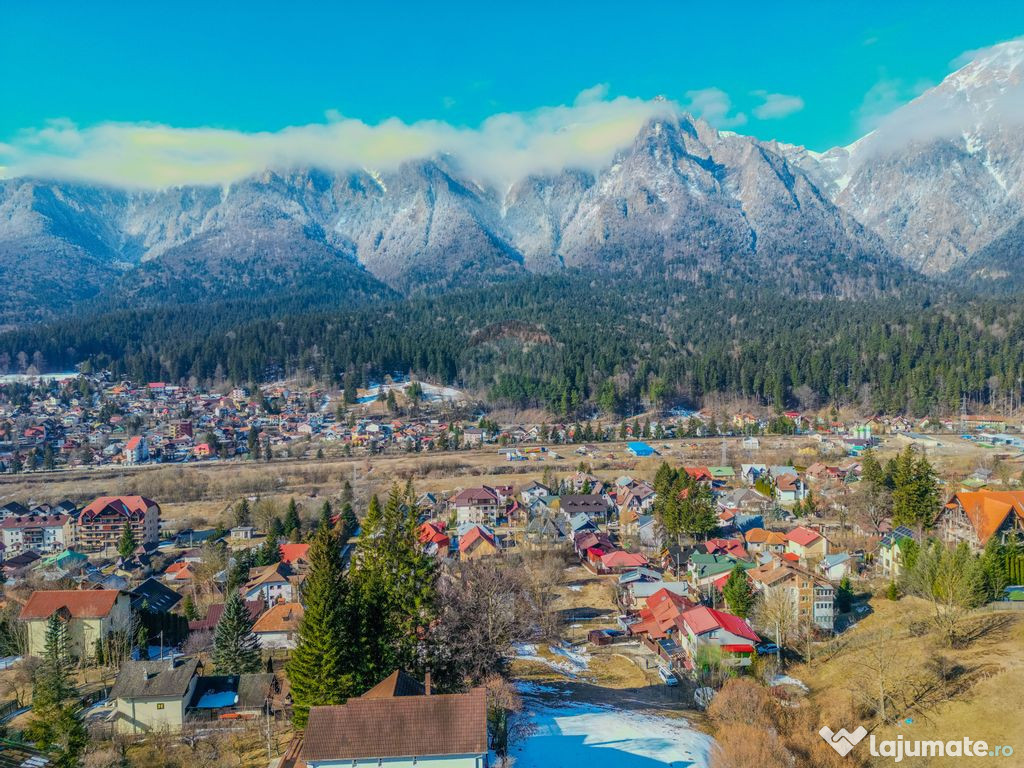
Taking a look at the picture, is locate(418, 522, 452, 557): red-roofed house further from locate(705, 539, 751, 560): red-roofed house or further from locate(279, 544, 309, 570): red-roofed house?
locate(705, 539, 751, 560): red-roofed house

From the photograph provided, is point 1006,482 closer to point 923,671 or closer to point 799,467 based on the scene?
point 799,467

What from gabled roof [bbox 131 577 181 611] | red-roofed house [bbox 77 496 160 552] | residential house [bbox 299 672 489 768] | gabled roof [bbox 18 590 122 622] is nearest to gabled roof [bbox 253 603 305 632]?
gabled roof [bbox 131 577 181 611]

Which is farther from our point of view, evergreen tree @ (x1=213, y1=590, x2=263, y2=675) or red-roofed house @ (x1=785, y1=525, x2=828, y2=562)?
red-roofed house @ (x1=785, y1=525, x2=828, y2=562)

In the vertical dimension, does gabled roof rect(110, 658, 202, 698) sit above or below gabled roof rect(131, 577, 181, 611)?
above

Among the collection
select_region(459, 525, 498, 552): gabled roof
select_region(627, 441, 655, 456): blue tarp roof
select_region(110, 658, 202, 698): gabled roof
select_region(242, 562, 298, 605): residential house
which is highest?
select_region(627, 441, 655, 456): blue tarp roof

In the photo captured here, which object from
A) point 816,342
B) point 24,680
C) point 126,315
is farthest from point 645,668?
point 126,315

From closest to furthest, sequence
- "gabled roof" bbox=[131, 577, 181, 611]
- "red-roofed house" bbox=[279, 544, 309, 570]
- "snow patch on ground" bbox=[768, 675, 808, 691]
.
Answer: "snow patch on ground" bbox=[768, 675, 808, 691], "gabled roof" bbox=[131, 577, 181, 611], "red-roofed house" bbox=[279, 544, 309, 570]

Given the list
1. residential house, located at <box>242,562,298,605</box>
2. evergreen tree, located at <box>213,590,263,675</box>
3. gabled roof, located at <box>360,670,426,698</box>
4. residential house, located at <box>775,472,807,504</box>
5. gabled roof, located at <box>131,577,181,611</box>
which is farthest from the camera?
residential house, located at <box>775,472,807,504</box>
